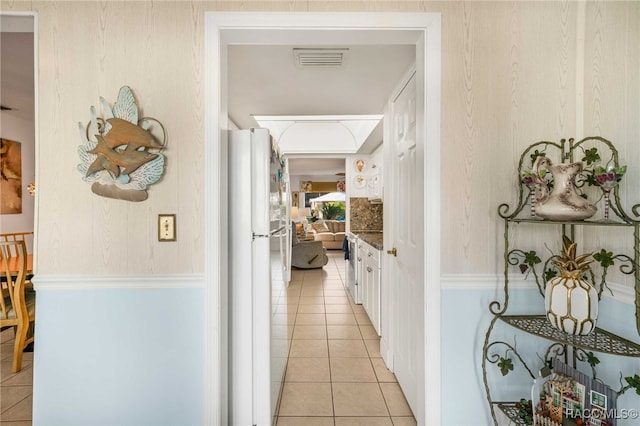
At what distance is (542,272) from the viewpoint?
5.02 ft

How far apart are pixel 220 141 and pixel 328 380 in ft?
6.05

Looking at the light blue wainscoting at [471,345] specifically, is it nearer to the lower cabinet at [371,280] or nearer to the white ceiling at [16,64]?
the lower cabinet at [371,280]

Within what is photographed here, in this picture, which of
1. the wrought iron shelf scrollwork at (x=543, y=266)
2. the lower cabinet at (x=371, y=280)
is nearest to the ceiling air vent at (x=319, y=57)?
the wrought iron shelf scrollwork at (x=543, y=266)

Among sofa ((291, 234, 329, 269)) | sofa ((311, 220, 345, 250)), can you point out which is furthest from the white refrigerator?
sofa ((311, 220, 345, 250))

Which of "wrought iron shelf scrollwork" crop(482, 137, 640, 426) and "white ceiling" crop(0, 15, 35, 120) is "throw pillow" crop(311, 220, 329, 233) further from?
"wrought iron shelf scrollwork" crop(482, 137, 640, 426)

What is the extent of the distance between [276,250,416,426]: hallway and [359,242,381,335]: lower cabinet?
19cm

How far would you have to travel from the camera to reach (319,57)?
2016mm

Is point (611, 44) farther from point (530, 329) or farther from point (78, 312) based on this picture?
point (78, 312)

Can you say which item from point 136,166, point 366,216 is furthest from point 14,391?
point 366,216

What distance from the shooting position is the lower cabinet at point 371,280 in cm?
298

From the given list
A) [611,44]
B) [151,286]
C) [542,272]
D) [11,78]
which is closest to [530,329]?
[542,272]

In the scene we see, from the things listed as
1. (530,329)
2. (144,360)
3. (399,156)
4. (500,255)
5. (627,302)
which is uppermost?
(399,156)

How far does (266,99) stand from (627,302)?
2.73m

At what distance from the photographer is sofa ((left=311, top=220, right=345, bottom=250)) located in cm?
907
